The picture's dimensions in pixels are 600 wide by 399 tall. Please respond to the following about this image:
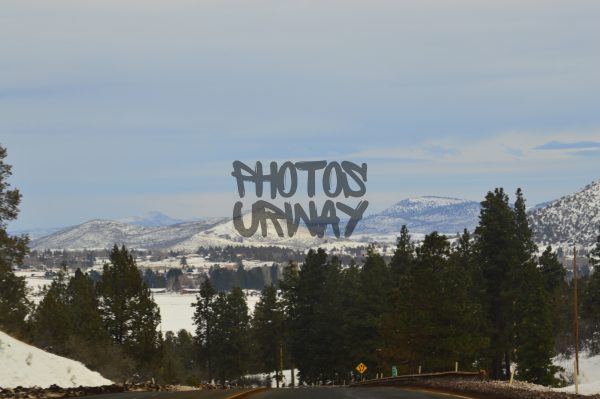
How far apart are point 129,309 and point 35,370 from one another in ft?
161

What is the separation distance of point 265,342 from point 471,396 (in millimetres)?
116370

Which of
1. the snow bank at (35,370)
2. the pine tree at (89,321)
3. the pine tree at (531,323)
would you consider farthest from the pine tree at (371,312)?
the snow bank at (35,370)

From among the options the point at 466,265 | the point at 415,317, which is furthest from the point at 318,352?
the point at 415,317

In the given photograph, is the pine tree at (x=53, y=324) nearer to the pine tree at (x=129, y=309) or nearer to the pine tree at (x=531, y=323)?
the pine tree at (x=129, y=309)

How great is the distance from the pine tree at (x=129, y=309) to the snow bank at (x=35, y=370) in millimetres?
44135

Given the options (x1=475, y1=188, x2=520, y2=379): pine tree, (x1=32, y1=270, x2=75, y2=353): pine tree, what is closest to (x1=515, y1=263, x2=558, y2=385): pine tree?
(x1=475, y1=188, x2=520, y2=379): pine tree

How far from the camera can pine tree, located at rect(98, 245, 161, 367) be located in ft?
299

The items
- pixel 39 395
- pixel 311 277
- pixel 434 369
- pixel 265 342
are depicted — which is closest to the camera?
pixel 39 395

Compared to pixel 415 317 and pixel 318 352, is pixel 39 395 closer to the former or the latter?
pixel 415 317

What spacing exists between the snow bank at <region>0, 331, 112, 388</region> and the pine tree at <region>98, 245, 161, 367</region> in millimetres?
44135

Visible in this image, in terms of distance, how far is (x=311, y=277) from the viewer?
391ft

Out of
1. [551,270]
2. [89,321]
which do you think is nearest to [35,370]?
[89,321]

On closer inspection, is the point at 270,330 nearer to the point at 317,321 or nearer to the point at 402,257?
the point at 317,321

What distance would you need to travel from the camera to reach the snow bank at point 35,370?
40.5 m
